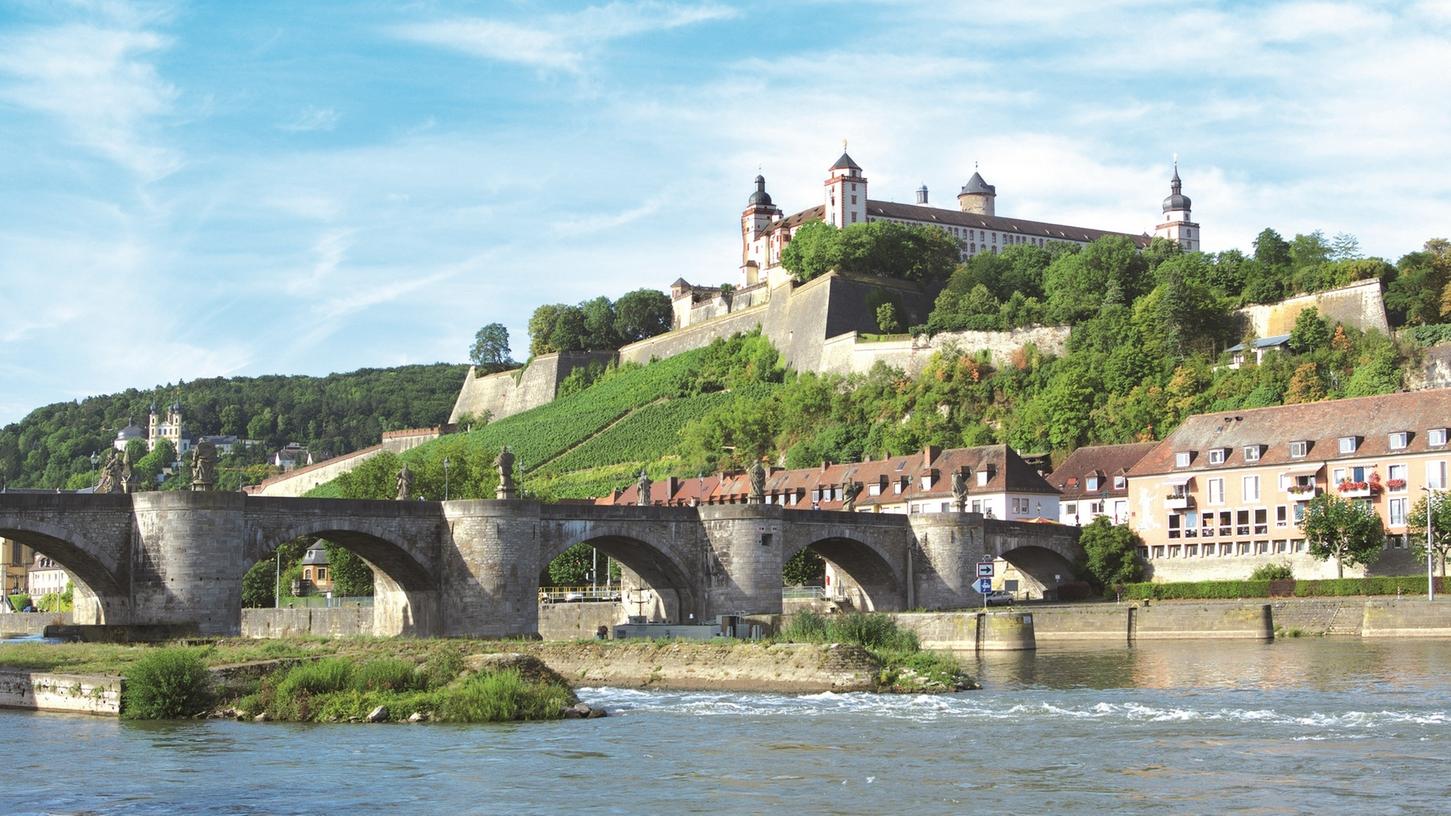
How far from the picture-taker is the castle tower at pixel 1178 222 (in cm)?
17250


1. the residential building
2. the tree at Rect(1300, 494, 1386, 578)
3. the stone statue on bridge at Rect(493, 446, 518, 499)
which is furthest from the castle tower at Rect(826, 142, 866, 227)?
the stone statue on bridge at Rect(493, 446, 518, 499)

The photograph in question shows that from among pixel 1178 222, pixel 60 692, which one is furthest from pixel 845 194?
pixel 60 692

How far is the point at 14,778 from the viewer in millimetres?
26359

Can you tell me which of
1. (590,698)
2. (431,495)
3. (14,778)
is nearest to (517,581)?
(590,698)

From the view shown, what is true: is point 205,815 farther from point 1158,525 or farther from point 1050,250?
point 1050,250

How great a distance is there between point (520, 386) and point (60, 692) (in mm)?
124228

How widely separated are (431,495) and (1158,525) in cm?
4313

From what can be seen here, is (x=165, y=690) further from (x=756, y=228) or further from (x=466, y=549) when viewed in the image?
(x=756, y=228)

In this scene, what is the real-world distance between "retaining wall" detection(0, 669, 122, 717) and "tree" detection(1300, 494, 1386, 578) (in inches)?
1927

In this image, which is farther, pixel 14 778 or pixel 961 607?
pixel 961 607

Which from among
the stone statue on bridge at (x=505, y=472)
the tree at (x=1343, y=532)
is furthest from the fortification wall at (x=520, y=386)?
the stone statue on bridge at (x=505, y=472)

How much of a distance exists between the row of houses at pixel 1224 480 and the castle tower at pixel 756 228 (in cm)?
6920

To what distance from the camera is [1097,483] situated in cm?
8581

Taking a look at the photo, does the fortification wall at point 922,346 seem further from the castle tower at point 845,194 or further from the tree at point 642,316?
the tree at point 642,316
